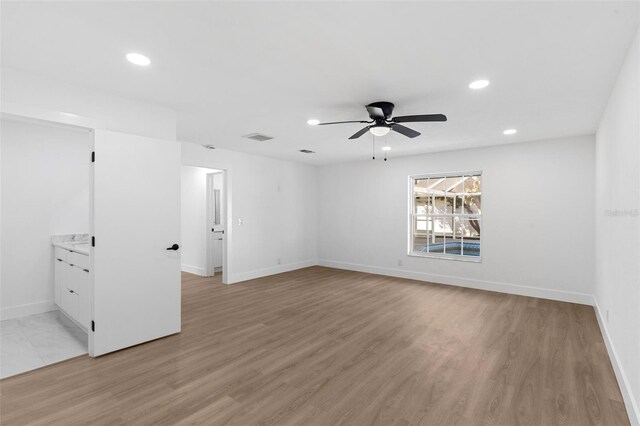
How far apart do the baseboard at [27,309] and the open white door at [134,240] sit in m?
2.10

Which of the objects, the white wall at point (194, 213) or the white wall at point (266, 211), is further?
the white wall at point (194, 213)

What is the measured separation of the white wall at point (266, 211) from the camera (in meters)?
6.21

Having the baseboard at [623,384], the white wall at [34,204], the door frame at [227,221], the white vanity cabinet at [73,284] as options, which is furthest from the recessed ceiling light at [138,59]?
the baseboard at [623,384]

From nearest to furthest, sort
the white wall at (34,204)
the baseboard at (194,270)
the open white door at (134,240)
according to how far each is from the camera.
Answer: the open white door at (134,240), the white wall at (34,204), the baseboard at (194,270)

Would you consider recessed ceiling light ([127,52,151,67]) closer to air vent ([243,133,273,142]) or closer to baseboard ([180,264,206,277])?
air vent ([243,133,273,142])

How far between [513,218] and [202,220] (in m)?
6.01

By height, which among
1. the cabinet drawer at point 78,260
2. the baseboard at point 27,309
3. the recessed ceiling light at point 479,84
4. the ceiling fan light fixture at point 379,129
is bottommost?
the baseboard at point 27,309

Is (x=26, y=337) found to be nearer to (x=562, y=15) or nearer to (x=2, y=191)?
(x=2, y=191)

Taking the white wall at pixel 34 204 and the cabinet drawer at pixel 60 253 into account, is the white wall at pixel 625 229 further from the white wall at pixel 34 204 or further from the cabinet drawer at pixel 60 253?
the white wall at pixel 34 204

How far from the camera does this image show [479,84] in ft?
9.63

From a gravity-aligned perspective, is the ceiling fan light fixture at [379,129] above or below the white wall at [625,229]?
above

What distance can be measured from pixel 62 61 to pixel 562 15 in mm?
3523

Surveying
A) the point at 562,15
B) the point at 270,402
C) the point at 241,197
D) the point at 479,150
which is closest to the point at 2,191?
the point at 241,197

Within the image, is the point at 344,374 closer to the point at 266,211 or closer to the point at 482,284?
the point at 482,284
